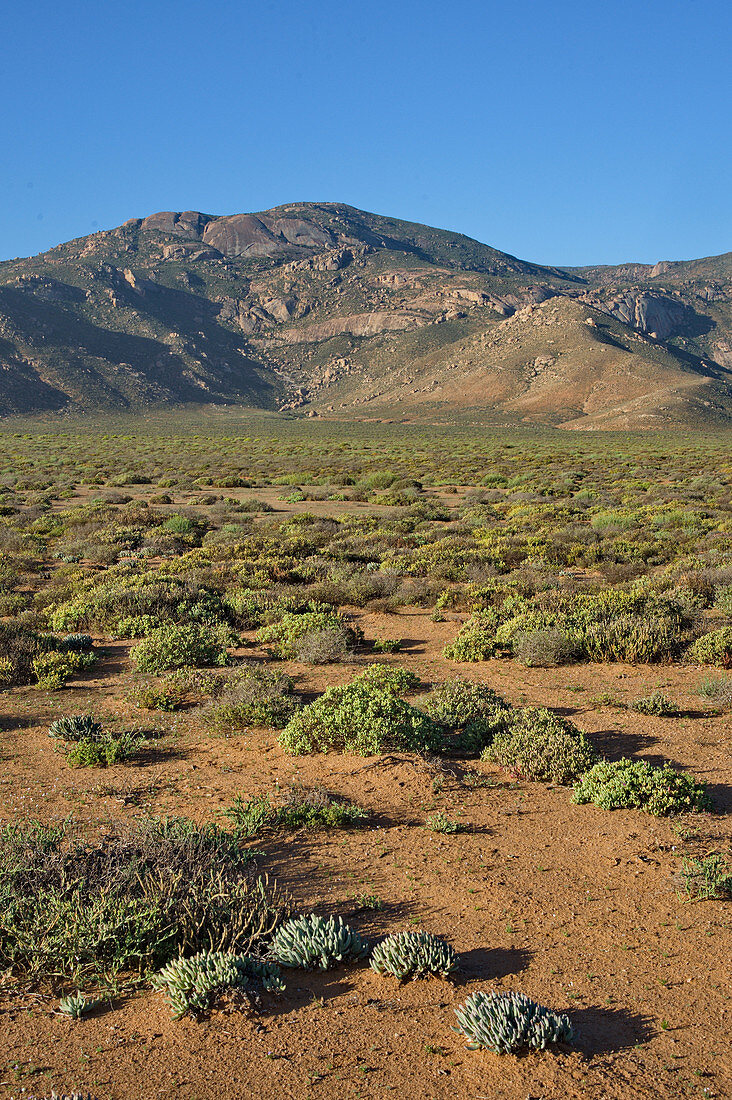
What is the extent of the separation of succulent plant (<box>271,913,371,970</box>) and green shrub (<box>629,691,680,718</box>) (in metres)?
4.76

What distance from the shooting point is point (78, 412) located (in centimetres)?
10550

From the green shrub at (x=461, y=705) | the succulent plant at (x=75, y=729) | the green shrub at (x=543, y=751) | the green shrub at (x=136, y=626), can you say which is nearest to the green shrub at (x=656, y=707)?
the green shrub at (x=543, y=751)

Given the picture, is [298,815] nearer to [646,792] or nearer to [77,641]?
[646,792]

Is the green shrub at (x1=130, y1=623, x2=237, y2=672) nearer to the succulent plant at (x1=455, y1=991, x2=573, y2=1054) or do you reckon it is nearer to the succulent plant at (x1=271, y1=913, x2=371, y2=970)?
the succulent plant at (x1=271, y1=913, x2=371, y2=970)

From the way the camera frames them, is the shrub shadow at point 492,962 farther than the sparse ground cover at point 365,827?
Yes

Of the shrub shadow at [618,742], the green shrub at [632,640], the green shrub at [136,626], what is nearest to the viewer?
the shrub shadow at [618,742]

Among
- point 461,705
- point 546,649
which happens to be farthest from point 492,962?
point 546,649

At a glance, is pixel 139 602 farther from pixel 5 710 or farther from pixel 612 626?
pixel 612 626

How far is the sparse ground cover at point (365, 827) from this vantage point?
3.14 metres

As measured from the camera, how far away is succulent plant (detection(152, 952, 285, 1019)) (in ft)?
10.9

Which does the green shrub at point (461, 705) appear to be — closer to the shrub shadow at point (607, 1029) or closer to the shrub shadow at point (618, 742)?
the shrub shadow at point (618, 742)

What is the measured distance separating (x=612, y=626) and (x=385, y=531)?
10.0m

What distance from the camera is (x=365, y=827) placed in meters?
5.23

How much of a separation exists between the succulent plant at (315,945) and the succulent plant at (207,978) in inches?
4.6
